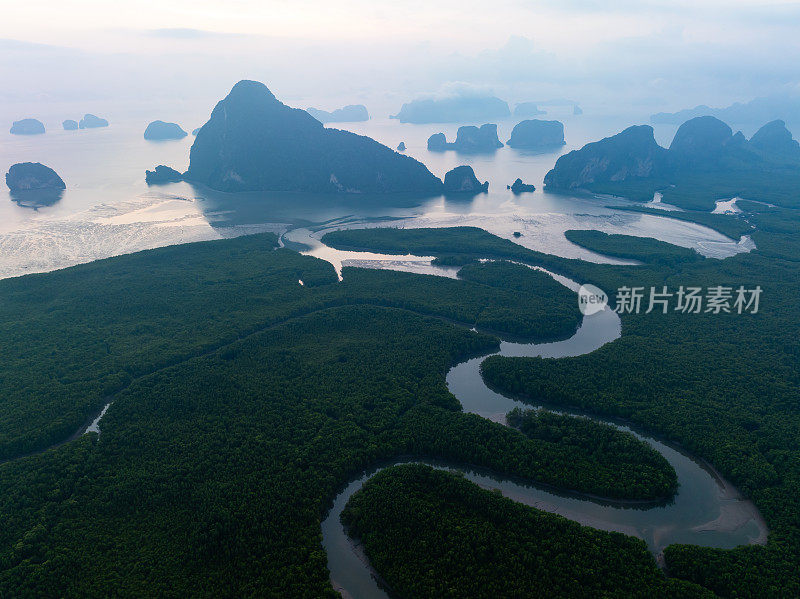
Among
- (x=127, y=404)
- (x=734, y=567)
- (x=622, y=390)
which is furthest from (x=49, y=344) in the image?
(x=734, y=567)

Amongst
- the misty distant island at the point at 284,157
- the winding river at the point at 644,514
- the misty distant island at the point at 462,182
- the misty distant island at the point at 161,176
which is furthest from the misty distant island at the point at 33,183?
the winding river at the point at 644,514

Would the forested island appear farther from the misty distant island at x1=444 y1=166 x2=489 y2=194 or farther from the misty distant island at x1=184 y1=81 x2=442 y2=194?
the misty distant island at x1=184 y1=81 x2=442 y2=194

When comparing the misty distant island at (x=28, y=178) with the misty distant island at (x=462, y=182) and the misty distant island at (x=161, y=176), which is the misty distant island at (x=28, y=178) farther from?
the misty distant island at (x=462, y=182)

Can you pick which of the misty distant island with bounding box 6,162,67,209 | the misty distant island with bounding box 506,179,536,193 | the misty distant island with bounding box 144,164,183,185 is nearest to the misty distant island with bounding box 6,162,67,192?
the misty distant island with bounding box 6,162,67,209

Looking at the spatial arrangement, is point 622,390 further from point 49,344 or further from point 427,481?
point 49,344

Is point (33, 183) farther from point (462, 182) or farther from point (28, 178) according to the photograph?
point (462, 182)

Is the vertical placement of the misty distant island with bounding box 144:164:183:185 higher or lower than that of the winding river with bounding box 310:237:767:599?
higher

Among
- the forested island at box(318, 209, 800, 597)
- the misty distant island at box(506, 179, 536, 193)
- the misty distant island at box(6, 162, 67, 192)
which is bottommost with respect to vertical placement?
the forested island at box(318, 209, 800, 597)
